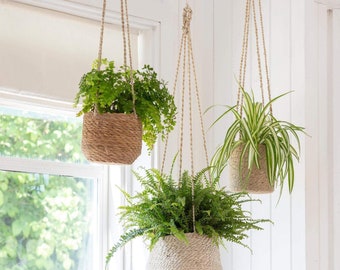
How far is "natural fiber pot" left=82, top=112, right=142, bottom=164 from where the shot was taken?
2.56m

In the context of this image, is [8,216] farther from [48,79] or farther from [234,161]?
[234,161]

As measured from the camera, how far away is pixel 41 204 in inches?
128

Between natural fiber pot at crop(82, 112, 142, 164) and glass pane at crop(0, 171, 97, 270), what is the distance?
0.70m

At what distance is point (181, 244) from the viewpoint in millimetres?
2570

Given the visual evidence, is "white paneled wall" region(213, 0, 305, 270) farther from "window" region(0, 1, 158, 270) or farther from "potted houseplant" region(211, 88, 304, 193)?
"window" region(0, 1, 158, 270)

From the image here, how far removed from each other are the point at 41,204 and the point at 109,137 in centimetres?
82

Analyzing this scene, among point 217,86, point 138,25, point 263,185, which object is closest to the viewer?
point 263,185

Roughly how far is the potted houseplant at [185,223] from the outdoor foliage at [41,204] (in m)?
0.67

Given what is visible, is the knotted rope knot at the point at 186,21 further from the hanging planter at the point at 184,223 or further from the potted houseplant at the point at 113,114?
the hanging planter at the point at 184,223

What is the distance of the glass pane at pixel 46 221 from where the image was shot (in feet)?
10.3

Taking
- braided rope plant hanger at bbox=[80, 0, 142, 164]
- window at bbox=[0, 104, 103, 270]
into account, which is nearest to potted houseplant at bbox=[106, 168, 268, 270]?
braided rope plant hanger at bbox=[80, 0, 142, 164]

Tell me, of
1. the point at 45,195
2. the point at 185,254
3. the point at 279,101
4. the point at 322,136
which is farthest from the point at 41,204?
the point at 322,136

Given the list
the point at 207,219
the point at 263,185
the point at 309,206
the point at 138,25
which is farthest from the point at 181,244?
the point at 138,25

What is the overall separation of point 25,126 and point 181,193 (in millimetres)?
900
